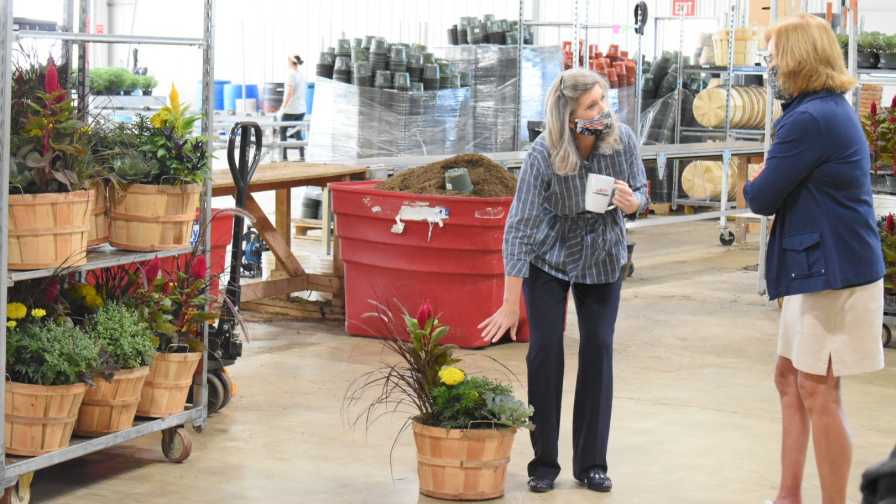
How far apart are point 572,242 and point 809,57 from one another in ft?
3.01

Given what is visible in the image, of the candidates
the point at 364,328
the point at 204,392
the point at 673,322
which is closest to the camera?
the point at 204,392

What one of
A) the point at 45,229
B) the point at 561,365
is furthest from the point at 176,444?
the point at 561,365

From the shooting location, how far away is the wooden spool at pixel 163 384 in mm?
4144

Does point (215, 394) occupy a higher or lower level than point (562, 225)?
lower

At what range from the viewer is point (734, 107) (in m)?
11.5

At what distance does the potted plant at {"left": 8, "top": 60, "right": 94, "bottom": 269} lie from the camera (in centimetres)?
357

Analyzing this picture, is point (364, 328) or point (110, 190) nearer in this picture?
point (110, 190)

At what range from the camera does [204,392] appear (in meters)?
4.47

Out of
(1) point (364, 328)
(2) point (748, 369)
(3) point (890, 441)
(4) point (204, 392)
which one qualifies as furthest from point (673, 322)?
(4) point (204, 392)

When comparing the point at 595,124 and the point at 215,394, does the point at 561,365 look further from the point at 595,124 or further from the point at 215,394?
the point at 215,394

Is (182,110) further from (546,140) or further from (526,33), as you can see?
(526,33)

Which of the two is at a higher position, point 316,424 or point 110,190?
point 110,190

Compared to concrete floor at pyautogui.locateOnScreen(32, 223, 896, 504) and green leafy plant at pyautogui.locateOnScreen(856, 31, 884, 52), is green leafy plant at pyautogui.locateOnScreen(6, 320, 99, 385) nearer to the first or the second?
concrete floor at pyautogui.locateOnScreen(32, 223, 896, 504)

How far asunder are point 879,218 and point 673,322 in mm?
1283
